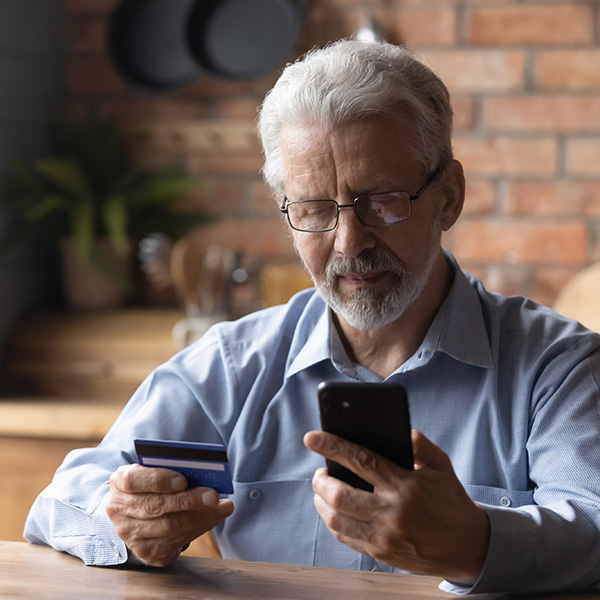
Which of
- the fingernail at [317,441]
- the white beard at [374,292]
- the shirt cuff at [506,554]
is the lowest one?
the shirt cuff at [506,554]

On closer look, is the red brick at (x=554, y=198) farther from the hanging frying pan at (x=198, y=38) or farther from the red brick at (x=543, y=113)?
the hanging frying pan at (x=198, y=38)

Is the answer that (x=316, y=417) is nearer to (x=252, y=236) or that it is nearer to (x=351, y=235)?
(x=351, y=235)

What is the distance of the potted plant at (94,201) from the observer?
251 centimetres

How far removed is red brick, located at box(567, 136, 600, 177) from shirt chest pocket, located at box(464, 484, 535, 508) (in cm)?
139

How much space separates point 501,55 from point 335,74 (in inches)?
52.1

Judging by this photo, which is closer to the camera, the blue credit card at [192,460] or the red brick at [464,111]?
the blue credit card at [192,460]

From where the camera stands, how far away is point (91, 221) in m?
2.52

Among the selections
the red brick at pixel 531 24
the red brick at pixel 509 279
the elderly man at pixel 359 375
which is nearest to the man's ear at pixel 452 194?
the elderly man at pixel 359 375

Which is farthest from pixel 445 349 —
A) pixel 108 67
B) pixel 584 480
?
pixel 108 67

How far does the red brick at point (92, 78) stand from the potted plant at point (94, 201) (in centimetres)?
10

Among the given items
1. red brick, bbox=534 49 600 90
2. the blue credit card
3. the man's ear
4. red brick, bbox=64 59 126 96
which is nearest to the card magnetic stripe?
the blue credit card

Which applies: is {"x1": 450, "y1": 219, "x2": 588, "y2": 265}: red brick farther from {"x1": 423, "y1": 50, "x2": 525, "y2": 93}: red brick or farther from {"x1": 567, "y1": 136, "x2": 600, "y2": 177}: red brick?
{"x1": 423, "y1": 50, "x2": 525, "y2": 93}: red brick

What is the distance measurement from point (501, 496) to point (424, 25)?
162 centimetres

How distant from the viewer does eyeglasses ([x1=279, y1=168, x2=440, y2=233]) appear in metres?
1.20
